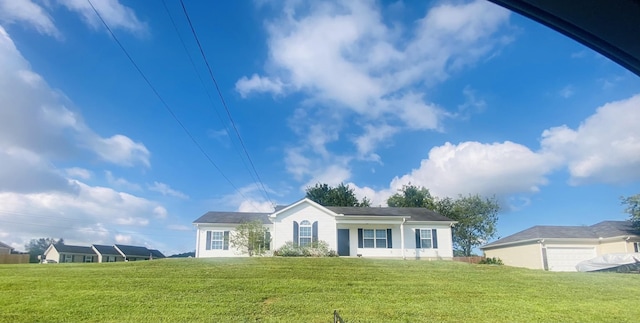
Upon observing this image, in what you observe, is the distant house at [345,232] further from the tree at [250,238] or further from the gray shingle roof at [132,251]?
the gray shingle roof at [132,251]

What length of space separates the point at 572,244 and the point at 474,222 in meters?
13.7

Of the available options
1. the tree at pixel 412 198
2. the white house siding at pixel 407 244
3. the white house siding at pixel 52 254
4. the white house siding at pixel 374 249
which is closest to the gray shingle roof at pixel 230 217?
the white house siding at pixel 374 249

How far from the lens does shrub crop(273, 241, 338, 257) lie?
22.2 meters

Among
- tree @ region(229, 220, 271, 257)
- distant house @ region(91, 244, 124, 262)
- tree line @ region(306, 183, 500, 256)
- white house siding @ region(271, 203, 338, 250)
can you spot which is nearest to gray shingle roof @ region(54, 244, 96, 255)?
distant house @ region(91, 244, 124, 262)

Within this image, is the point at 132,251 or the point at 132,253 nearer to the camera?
the point at 132,253

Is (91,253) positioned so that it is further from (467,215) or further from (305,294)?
(305,294)

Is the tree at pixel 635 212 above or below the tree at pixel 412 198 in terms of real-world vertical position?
below

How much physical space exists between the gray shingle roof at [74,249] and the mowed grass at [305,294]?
37.4m

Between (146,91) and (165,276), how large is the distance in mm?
10094

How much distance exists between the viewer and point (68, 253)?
48062 mm

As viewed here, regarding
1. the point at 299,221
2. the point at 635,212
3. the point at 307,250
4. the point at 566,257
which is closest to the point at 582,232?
the point at 566,257

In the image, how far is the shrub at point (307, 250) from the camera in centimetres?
2217

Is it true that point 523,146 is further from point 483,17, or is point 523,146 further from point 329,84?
point 483,17

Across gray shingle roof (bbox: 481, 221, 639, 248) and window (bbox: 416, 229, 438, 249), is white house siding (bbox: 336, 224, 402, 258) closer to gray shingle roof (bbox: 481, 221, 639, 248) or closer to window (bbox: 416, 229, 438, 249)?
window (bbox: 416, 229, 438, 249)
